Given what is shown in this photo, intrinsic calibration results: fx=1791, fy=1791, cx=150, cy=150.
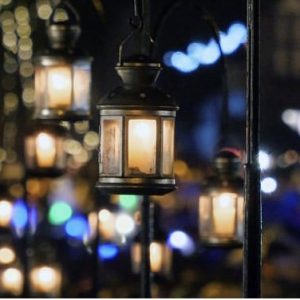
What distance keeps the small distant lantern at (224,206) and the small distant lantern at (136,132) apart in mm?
5239

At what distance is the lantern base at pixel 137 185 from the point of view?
11469 millimetres

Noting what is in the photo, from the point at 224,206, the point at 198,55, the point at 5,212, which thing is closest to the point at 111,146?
the point at 224,206

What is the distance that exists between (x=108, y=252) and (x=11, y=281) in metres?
7.43

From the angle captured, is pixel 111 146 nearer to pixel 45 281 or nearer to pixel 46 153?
pixel 46 153

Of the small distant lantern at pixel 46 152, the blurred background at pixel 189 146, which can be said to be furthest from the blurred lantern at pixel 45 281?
the small distant lantern at pixel 46 152

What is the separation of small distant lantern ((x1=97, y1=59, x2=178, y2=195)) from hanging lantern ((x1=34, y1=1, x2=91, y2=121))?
4.70 meters

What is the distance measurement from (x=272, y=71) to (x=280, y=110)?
176cm

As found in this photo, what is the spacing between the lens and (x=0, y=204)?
38.2 meters

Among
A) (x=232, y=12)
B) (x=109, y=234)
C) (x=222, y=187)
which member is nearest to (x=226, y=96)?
(x=222, y=187)

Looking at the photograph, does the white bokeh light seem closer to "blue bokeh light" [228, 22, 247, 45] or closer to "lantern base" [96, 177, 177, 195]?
"blue bokeh light" [228, 22, 247, 45]

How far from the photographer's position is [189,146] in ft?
154

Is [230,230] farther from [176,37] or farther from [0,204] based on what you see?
[176,37]

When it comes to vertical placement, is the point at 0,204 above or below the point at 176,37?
below

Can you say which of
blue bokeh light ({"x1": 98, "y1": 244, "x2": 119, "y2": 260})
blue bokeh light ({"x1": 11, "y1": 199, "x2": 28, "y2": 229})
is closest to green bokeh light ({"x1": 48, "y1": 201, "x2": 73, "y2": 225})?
blue bokeh light ({"x1": 98, "y1": 244, "x2": 119, "y2": 260})
